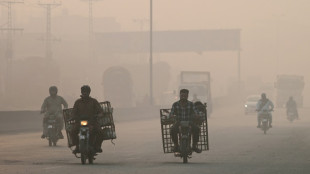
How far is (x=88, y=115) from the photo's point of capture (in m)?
18.0

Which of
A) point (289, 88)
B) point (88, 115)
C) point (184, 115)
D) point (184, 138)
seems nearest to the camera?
point (88, 115)

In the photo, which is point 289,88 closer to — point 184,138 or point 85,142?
point 184,138

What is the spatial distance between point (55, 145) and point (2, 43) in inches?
5031

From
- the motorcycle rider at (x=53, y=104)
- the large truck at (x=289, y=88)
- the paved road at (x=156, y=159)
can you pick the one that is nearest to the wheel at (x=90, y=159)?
the paved road at (x=156, y=159)

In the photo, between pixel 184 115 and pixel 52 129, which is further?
pixel 52 129

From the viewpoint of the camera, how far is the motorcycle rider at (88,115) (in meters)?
18.0

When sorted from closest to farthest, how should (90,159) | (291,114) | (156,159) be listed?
(90,159), (156,159), (291,114)

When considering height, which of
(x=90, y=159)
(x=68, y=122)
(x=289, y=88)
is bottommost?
(x=90, y=159)

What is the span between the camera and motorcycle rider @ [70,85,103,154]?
59.0ft

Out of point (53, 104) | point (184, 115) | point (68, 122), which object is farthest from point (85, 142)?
point (53, 104)

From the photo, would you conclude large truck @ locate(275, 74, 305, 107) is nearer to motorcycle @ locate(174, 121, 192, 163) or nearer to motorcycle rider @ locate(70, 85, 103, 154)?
motorcycle @ locate(174, 121, 192, 163)

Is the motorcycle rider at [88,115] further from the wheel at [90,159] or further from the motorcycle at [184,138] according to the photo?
the motorcycle at [184,138]

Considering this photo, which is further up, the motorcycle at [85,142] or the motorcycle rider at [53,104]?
the motorcycle rider at [53,104]

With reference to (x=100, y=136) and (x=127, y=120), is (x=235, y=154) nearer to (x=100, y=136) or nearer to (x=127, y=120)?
(x=100, y=136)
